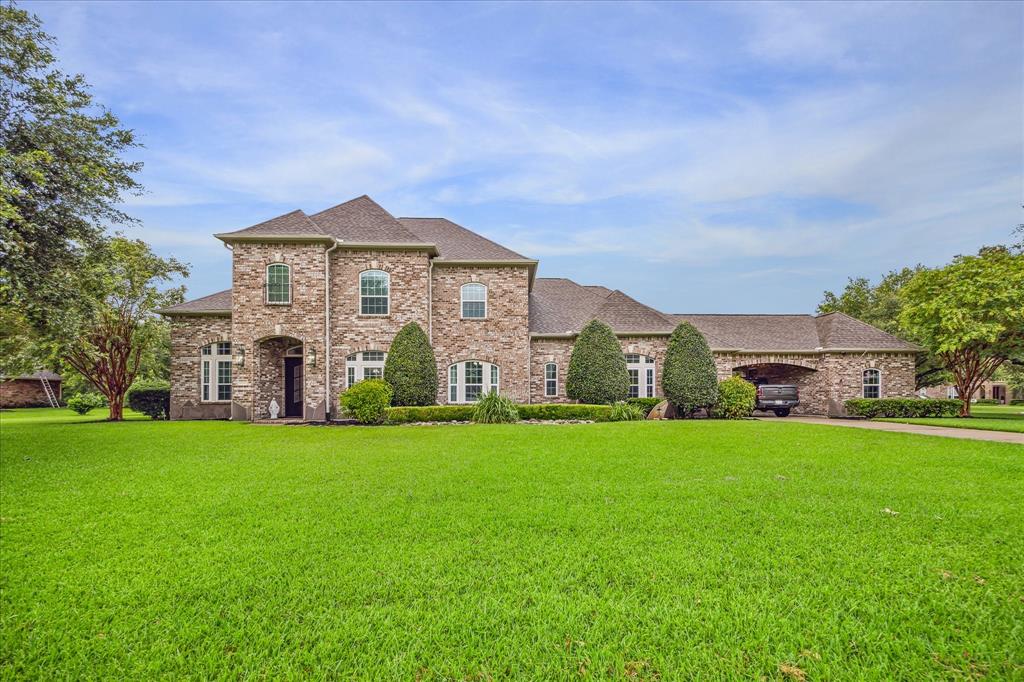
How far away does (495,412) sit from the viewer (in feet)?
54.7

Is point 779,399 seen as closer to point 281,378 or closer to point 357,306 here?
point 357,306

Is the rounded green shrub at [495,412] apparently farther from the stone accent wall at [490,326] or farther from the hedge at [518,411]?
the stone accent wall at [490,326]

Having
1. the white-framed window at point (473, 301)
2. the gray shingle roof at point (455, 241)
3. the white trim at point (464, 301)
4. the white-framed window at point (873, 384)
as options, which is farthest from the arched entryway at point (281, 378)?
the white-framed window at point (873, 384)

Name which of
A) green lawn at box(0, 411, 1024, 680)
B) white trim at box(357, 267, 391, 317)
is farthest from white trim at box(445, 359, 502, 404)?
green lawn at box(0, 411, 1024, 680)

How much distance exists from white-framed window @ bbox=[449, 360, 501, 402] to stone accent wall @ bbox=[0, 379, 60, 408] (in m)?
42.3

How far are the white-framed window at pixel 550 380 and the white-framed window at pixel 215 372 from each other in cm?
1376

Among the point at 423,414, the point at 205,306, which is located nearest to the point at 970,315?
the point at 423,414

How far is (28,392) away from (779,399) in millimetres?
56886

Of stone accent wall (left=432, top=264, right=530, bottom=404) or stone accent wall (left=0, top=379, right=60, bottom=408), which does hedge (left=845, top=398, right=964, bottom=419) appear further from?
stone accent wall (left=0, top=379, right=60, bottom=408)

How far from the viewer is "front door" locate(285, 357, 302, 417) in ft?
68.5

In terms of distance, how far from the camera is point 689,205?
77.0ft

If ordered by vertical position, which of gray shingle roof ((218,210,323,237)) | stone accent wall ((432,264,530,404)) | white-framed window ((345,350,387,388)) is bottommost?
white-framed window ((345,350,387,388))

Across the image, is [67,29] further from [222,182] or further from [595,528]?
[595,528]

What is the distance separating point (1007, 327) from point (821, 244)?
8.34 m
